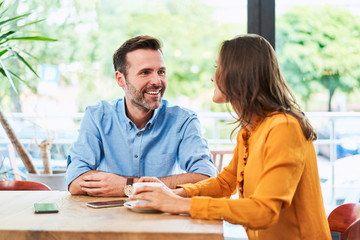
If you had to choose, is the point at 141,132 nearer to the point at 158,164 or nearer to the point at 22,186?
the point at 158,164

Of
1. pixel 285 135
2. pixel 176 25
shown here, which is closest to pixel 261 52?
pixel 285 135

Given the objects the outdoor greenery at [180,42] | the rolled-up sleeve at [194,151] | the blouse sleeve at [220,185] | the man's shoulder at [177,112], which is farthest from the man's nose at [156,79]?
the outdoor greenery at [180,42]

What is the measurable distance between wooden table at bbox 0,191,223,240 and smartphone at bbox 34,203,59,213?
2cm

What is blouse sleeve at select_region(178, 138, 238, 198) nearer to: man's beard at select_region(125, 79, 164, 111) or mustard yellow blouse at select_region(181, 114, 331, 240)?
mustard yellow blouse at select_region(181, 114, 331, 240)

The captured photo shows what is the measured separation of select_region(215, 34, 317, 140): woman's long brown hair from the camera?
4.58ft

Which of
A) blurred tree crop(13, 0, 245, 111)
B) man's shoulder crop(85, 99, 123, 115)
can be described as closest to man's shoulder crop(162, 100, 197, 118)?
man's shoulder crop(85, 99, 123, 115)

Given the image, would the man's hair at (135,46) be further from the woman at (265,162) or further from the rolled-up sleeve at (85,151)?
the woman at (265,162)

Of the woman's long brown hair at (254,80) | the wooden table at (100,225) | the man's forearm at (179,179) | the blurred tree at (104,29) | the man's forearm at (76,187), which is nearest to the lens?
the wooden table at (100,225)

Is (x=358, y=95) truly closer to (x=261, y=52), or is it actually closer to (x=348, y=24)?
(x=348, y=24)

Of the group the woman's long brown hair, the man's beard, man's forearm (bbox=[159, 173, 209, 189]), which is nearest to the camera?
the woman's long brown hair

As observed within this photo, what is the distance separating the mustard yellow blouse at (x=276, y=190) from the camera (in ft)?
4.10

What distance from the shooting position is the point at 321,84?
11.1 feet

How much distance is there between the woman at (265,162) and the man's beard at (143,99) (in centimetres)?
67

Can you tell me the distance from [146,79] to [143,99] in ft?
0.34
